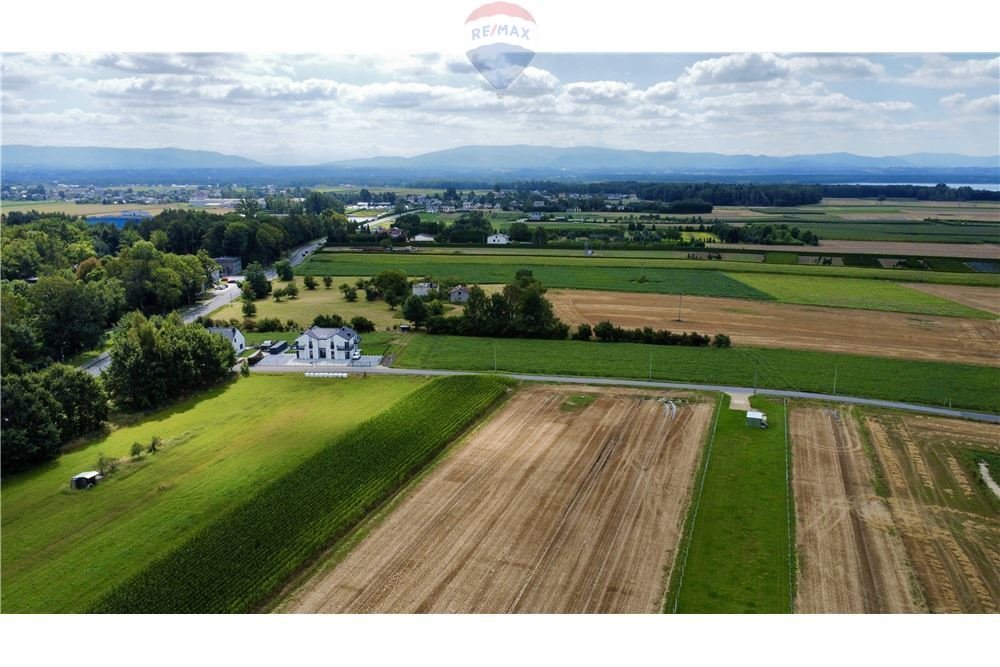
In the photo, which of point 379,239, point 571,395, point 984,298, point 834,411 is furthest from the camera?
point 379,239

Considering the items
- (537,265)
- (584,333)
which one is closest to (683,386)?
(584,333)

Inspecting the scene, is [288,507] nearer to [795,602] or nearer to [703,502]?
[703,502]

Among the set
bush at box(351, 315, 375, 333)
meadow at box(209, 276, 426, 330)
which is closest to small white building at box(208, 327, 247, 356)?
meadow at box(209, 276, 426, 330)

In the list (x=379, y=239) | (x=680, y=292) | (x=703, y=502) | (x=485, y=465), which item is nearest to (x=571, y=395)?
(x=485, y=465)

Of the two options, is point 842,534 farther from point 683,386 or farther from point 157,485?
point 157,485

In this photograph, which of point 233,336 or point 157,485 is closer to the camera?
point 157,485
